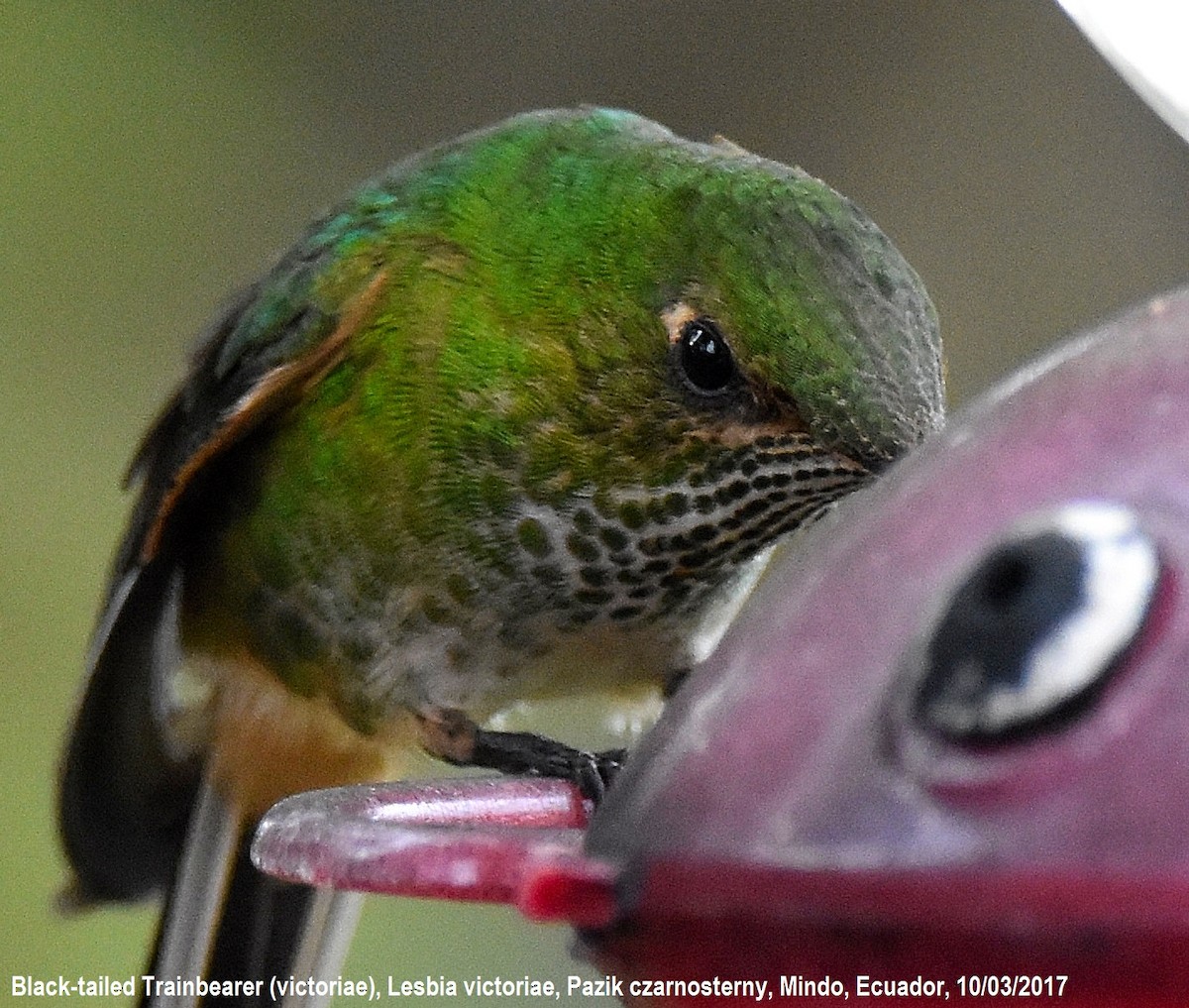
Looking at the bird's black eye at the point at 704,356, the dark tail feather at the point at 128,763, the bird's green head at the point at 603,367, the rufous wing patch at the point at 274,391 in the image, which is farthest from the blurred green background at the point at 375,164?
the bird's black eye at the point at 704,356

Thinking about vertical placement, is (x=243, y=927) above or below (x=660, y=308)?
below

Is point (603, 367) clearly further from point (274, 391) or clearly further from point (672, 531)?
point (274, 391)

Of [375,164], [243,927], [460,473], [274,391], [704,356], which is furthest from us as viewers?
[375,164]

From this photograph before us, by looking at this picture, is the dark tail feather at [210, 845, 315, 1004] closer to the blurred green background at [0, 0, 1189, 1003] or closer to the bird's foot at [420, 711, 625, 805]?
the bird's foot at [420, 711, 625, 805]

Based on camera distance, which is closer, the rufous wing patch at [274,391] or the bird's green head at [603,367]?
the bird's green head at [603,367]

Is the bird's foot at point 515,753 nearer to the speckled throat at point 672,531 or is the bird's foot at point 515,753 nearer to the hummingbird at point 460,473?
the hummingbird at point 460,473

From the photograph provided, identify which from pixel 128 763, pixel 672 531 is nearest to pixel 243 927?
pixel 128 763

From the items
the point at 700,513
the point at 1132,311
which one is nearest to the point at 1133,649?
the point at 1132,311

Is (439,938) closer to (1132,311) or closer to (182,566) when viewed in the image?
(182,566)
